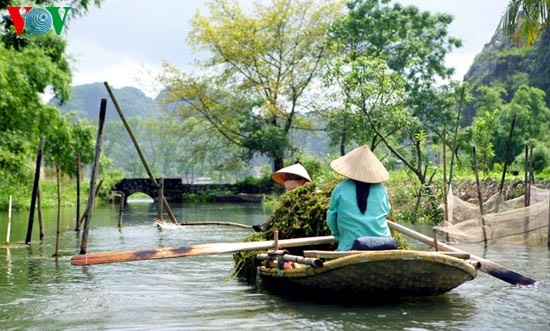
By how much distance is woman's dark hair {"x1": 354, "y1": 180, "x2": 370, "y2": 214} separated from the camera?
7133 mm

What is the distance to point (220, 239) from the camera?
55.0 ft

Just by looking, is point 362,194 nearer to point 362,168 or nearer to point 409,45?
point 362,168

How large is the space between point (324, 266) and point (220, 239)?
400 inches

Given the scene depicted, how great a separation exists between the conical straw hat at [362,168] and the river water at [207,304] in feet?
4.21

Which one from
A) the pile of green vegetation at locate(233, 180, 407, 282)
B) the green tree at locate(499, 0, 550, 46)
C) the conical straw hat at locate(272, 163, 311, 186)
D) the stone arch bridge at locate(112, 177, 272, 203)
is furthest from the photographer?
the stone arch bridge at locate(112, 177, 272, 203)

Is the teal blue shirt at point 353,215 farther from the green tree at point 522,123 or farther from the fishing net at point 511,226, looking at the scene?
the green tree at point 522,123

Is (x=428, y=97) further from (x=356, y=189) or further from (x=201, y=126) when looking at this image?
(x=356, y=189)

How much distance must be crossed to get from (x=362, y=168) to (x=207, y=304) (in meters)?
2.27

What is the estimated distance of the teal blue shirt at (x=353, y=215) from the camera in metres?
7.07

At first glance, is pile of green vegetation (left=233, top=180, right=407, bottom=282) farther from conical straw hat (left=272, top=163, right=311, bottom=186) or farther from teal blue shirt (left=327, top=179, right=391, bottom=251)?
teal blue shirt (left=327, top=179, right=391, bottom=251)

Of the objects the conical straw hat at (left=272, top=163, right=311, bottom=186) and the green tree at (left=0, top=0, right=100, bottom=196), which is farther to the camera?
the green tree at (left=0, top=0, right=100, bottom=196)

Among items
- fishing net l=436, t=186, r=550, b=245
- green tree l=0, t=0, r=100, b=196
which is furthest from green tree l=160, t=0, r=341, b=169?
fishing net l=436, t=186, r=550, b=245

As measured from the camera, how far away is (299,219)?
29.6ft

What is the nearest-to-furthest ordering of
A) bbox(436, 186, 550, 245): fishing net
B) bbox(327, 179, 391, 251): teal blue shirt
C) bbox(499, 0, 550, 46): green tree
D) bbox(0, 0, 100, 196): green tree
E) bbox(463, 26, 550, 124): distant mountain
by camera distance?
bbox(327, 179, 391, 251): teal blue shirt
bbox(436, 186, 550, 245): fishing net
bbox(499, 0, 550, 46): green tree
bbox(0, 0, 100, 196): green tree
bbox(463, 26, 550, 124): distant mountain
